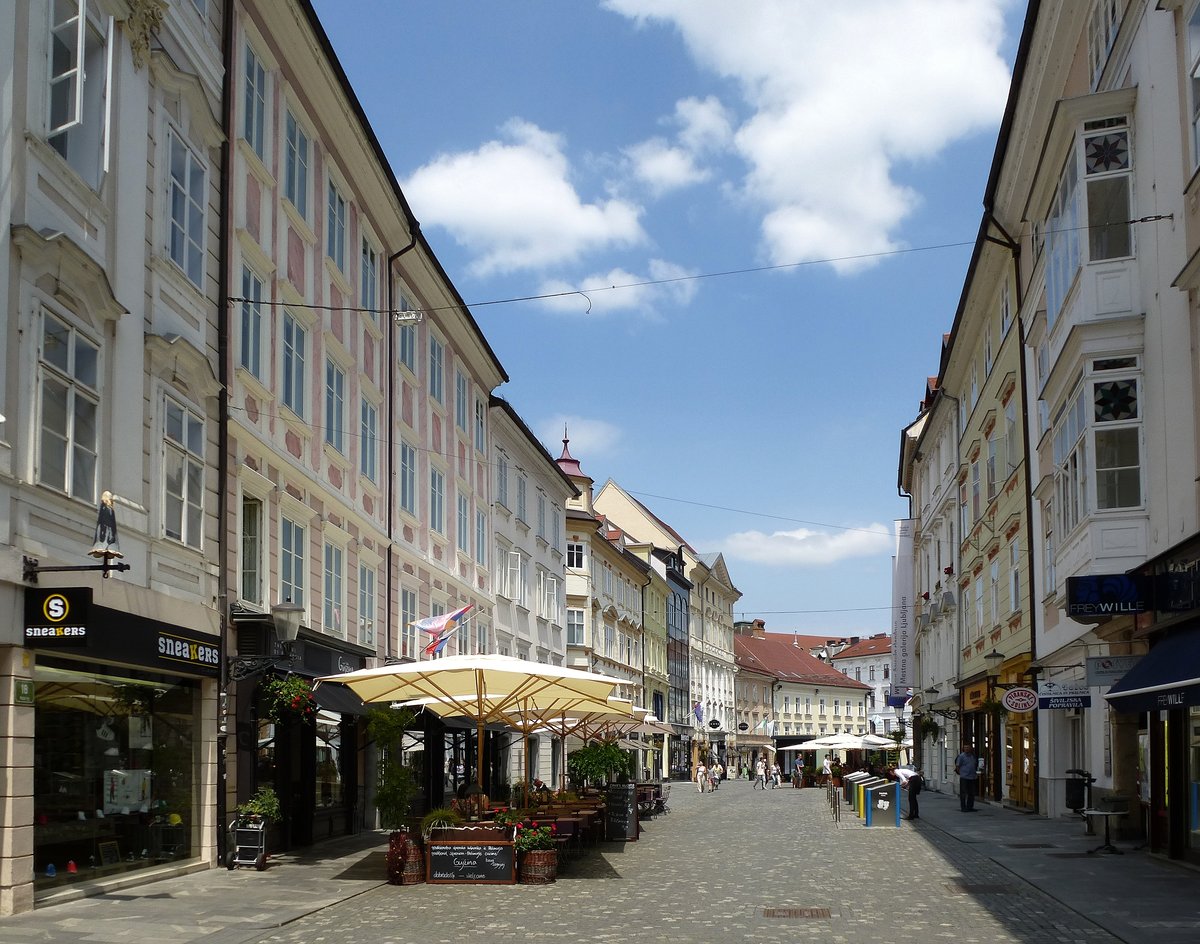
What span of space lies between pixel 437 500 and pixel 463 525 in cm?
313

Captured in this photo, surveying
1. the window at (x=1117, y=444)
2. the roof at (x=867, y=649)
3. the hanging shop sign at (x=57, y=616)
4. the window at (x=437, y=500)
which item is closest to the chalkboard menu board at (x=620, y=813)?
the window at (x=437, y=500)

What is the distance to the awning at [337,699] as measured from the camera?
20469mm

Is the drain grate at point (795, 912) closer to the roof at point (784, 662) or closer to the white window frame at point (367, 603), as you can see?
the white window frame at point (367, 603)

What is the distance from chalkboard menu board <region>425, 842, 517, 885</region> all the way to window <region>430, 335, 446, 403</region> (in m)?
17.2

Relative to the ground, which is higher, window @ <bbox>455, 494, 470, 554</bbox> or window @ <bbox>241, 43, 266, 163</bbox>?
window @ <bbox>241, 43, 266, 163</bbox>

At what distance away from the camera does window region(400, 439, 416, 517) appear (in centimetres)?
3088

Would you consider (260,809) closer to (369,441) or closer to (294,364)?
(294,364)

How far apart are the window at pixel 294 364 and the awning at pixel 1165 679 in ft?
42.2

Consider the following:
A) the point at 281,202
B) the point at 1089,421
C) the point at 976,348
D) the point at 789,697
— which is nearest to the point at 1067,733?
the point at 1089,421

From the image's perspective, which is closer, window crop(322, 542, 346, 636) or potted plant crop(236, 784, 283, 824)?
potted plant crop(236, 784, 283, 824)

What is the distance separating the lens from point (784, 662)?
426 feet

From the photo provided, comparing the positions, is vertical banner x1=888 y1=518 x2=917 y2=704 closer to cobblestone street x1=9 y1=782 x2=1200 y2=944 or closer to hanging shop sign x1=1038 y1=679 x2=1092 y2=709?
hanging shop sign x1=1038 y1=679 x2=1092 y2=709

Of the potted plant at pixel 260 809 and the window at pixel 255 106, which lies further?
the window at pixel 255 106

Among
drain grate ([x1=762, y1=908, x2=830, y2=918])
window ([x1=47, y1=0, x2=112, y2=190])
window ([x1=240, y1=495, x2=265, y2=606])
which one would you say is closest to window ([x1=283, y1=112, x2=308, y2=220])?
window ([x1=240, y1=495, x2=265, y2=606])
